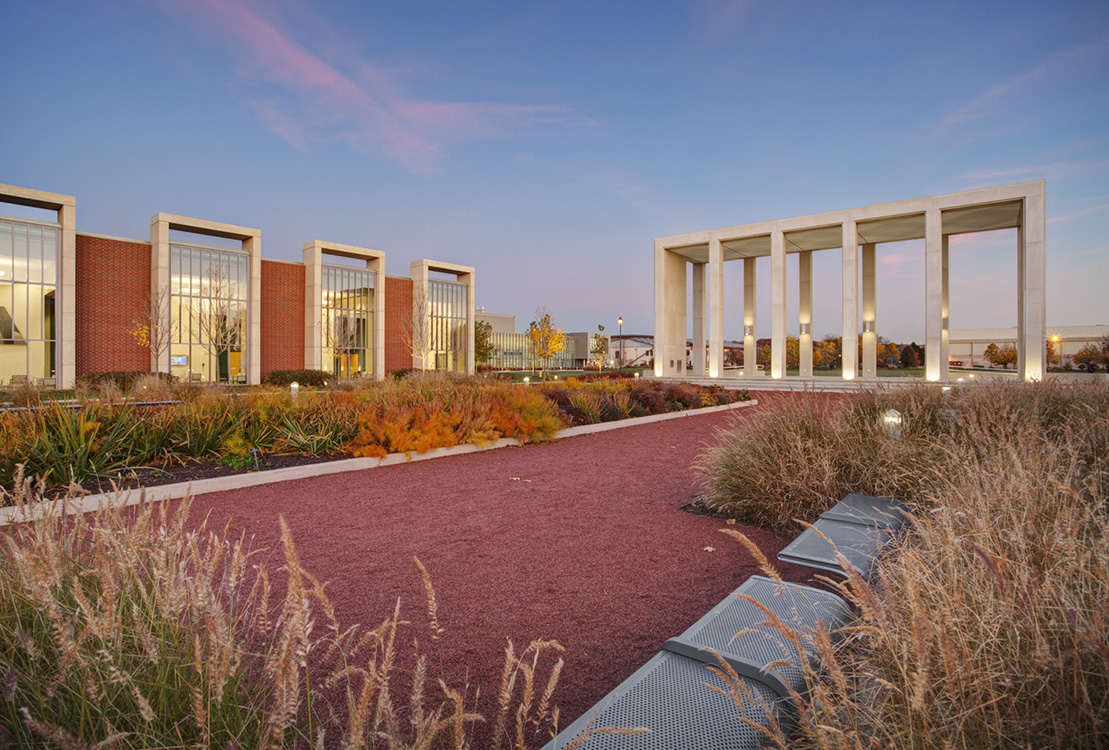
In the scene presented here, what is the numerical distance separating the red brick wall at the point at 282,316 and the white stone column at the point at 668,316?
2364 centimetres

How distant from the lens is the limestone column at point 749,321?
3612cm

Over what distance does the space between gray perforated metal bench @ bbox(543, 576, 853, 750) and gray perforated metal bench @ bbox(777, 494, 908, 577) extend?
727 millimetres

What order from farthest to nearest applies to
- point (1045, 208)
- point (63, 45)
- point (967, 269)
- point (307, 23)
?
point (967, 269) → point (1045, 208) → point (63, 45) → point (307, 23)

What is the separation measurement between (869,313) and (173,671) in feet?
131

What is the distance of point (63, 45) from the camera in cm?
2019

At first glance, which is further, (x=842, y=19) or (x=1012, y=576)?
(x=842, y=19)

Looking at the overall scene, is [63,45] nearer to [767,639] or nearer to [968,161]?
[767,639]

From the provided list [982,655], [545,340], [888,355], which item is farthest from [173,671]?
[888,355]

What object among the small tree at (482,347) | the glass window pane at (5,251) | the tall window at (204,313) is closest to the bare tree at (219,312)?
the tall window at (204,313)

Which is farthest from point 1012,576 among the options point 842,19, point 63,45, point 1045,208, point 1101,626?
point 1045,208

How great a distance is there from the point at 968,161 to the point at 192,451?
146 feet

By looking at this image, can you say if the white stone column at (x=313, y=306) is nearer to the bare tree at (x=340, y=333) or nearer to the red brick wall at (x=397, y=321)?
the bare tree at (x=340, y=333)

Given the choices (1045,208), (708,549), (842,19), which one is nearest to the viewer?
(708,549)

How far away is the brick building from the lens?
24.8 metres
